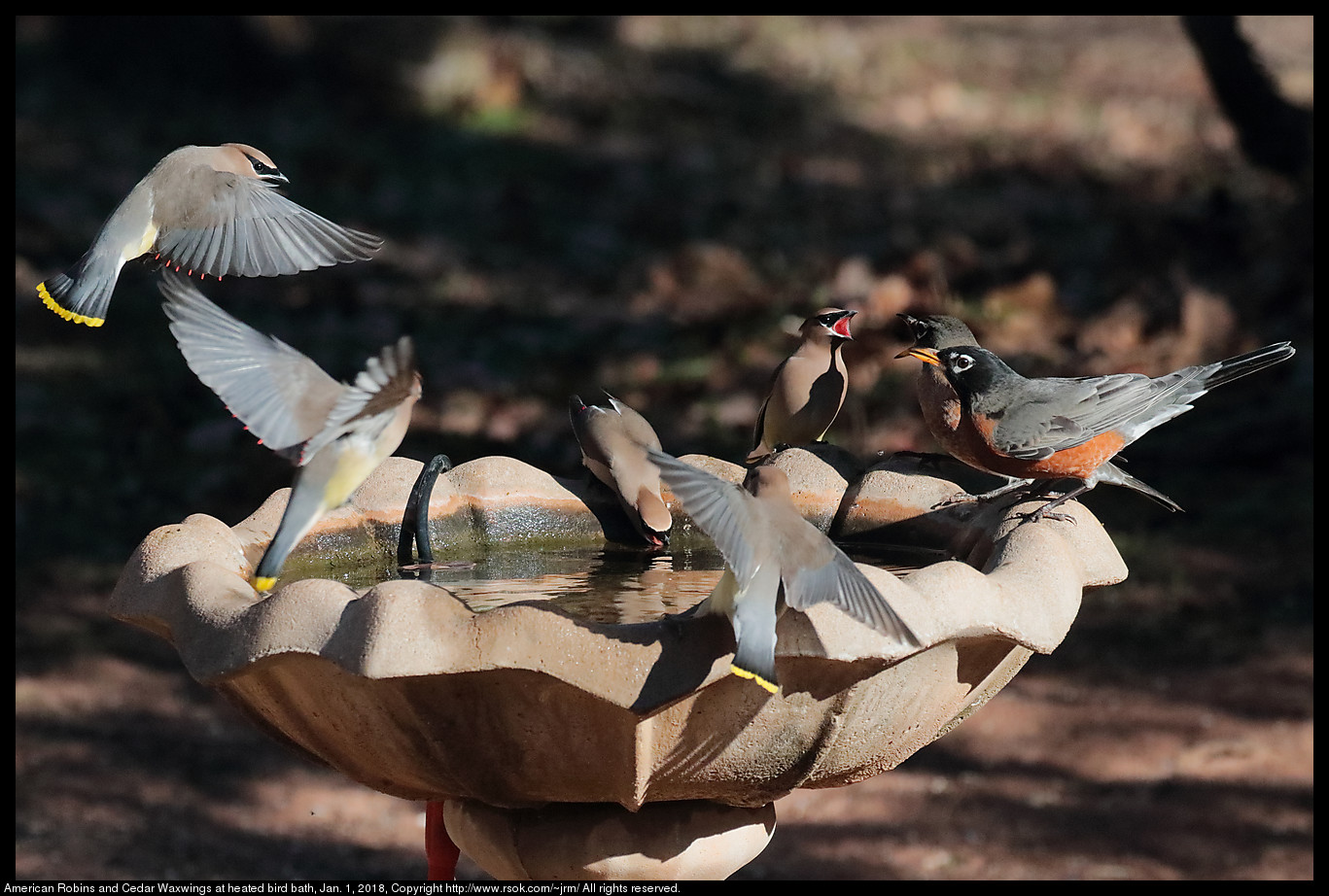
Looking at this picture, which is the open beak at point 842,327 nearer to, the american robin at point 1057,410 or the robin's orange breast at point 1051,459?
the american robin at point 1057,410

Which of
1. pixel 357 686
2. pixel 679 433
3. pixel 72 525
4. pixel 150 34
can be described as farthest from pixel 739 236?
pixel 357 686

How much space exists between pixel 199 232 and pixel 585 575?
3.94ft

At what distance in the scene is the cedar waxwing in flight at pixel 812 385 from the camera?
4355 mm

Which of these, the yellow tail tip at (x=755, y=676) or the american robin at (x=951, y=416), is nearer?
the yellow tail tip at (x=755, y=676)

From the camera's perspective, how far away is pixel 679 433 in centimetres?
805

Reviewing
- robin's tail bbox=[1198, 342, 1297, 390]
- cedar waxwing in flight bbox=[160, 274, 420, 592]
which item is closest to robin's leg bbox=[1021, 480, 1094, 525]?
robin's tail bbox=[1198, 342, 1297, 390]

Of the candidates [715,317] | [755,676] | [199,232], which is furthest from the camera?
[715,317]

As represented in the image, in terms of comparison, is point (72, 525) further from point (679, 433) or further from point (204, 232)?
point (204, 232)

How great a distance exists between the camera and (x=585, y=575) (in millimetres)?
3668

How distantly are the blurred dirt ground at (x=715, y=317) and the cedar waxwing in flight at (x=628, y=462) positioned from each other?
6.81ft

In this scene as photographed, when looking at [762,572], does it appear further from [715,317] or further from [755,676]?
[715,317]

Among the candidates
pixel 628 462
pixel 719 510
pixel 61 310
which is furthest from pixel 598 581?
pixel 61 310

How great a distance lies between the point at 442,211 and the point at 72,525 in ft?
14.9

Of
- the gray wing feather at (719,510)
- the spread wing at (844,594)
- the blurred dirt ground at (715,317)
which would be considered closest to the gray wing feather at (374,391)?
the gray wing feather at (719,510)
